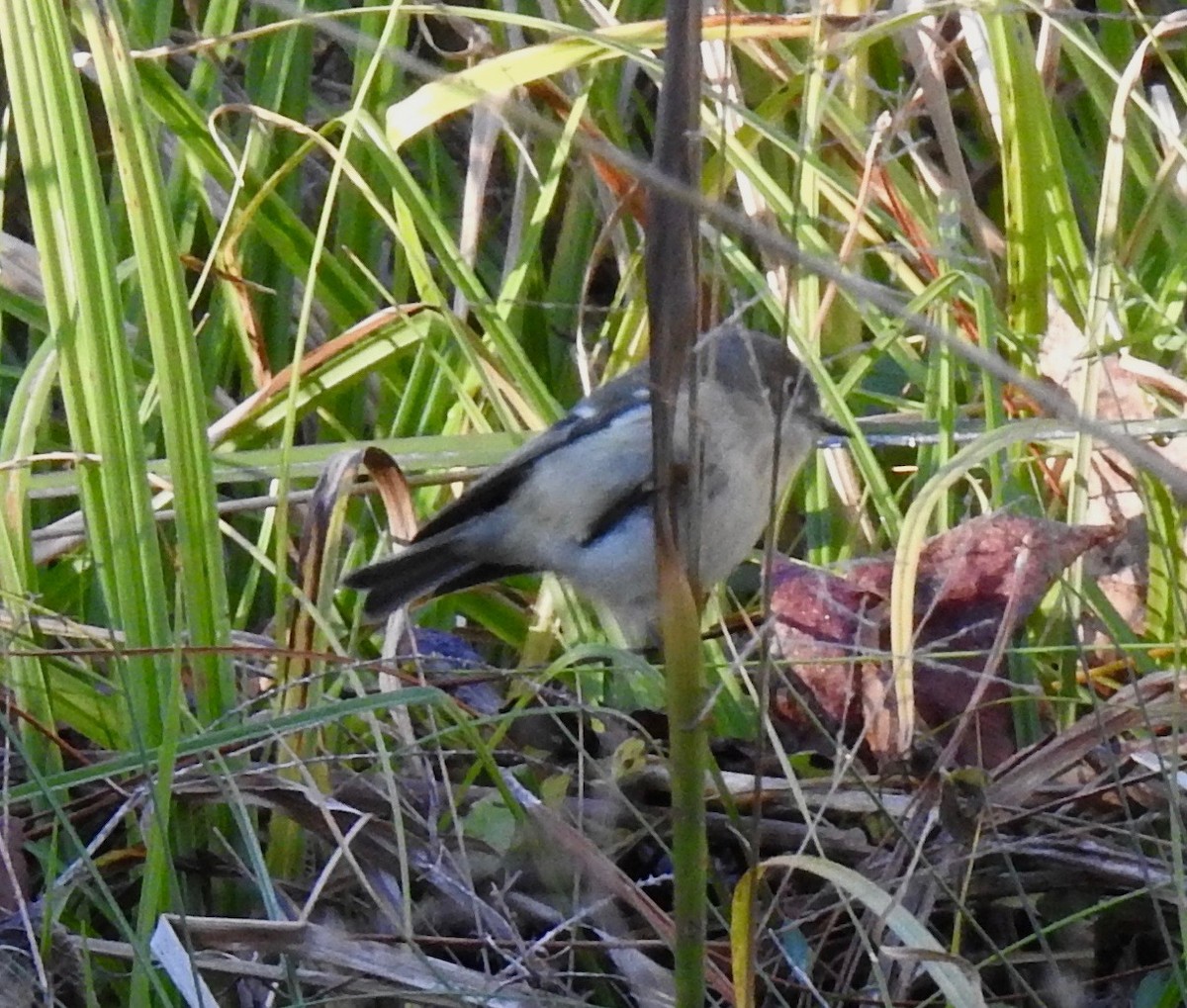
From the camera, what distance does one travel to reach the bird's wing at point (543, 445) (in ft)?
6.02

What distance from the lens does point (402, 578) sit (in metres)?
1.84

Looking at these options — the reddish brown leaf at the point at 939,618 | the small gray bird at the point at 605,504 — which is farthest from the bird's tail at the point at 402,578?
the reddish brown leaf at the point at 939,618

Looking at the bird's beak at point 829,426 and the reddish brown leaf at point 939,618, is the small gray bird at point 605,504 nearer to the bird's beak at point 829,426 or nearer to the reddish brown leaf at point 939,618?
the bird's beak at point 829,426

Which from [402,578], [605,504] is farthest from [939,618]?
[402,578]

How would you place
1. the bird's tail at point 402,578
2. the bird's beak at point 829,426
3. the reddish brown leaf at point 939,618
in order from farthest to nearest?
the bird's beak at point 829,426, the bird's tail at point 402,578, the reddish brown leaf at point 939,618

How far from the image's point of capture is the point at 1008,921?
1.34 m

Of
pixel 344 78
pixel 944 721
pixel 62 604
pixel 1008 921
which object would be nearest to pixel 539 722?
pixel 944 721

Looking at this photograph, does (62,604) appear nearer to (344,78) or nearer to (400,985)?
(400,985)

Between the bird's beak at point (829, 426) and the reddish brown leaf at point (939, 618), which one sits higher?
the bird's beak at point (829, 426)

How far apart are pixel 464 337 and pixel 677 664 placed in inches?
45.0

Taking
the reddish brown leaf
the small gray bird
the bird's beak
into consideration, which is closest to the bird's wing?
the small gray bird

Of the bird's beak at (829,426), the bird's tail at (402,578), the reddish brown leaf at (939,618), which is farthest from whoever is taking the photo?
the bird's beak at (829,426)

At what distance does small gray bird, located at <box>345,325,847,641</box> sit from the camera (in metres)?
1.84

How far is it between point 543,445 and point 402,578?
0.21 m
